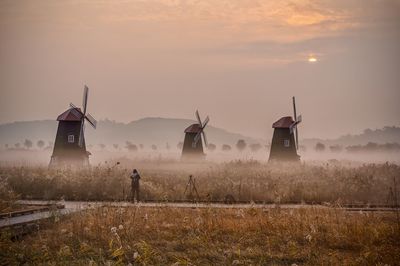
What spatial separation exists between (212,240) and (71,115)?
34.7 metres

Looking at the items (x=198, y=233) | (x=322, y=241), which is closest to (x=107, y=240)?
(x=198, y=233)

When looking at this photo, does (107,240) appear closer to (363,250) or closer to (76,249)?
(76,249)

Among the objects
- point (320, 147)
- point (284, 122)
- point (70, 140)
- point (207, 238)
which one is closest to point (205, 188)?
point (207, 238)

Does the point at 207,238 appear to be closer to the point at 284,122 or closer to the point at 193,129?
the point at 284,122

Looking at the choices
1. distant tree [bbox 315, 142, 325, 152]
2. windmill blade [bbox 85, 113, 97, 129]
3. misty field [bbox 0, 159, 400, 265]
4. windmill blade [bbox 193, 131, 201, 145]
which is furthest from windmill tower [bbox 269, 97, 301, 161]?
distant tree [bbox 315, 142, 325, 152]

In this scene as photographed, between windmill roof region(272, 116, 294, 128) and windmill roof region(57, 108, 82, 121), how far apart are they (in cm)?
1997

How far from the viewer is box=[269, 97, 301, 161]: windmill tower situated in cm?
5178

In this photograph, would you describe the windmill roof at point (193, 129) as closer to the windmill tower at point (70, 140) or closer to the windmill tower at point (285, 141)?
the windmill tower at point (285, 141)

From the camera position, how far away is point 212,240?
43.5 ft

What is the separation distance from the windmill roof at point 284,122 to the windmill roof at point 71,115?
1997 cm

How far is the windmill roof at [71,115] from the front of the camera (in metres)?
45.4

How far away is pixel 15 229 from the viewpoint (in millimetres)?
13914

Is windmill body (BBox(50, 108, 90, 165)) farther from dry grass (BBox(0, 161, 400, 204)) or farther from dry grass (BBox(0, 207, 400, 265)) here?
dry grass (BBox(0, 207, 400, 265))

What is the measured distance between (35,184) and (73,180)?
76.9 inches
